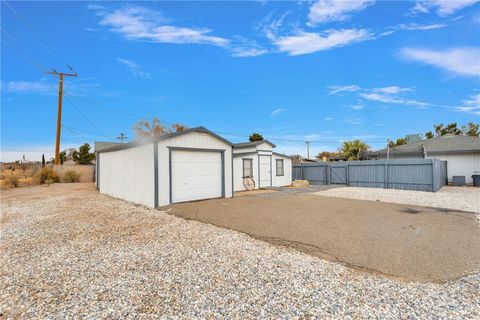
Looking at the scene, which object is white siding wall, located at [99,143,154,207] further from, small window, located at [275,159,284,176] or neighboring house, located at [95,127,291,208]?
small window, located at [275,159,284,176]

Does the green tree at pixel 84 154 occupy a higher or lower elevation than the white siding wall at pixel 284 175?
higher

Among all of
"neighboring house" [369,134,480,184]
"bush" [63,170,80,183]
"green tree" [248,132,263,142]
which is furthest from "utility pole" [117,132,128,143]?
"neighboring house" [369,134,480,184]

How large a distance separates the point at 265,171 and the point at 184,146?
26.2 feet

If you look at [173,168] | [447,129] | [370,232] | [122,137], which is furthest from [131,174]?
[447,129]

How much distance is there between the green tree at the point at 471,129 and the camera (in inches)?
1378

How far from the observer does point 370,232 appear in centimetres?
572

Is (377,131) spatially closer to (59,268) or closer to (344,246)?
(344,246)

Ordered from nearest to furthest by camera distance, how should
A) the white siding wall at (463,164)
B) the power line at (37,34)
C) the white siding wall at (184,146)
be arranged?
the white siding wall at (184,146) < the power line at (37,34) < the white siding wall at (463,164)

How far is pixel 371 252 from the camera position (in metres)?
4.44

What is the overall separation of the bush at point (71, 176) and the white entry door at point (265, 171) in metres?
16.1

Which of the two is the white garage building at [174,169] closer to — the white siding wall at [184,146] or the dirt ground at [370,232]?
the white siding wall at [184,146]

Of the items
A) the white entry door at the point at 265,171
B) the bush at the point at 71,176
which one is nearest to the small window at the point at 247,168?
the white entry door at the point at 265,171

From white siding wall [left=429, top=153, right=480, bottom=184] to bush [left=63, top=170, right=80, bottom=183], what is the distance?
29.8 metres

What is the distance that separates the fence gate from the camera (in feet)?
57.0
